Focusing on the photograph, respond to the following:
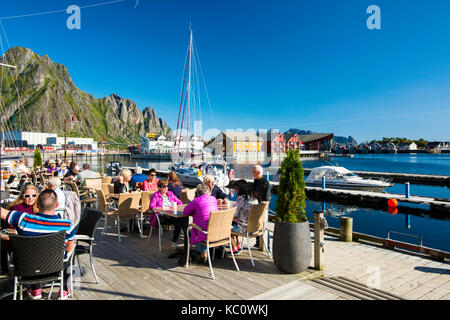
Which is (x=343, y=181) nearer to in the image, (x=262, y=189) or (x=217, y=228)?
(x=262, y=189)

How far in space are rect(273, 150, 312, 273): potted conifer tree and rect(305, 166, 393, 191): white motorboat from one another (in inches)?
864

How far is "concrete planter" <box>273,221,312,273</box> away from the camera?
13.9ft

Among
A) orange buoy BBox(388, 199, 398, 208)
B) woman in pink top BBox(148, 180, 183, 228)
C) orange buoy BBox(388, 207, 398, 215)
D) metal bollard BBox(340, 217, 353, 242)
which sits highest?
woman in pink top BBox(148, 180, 183, 228)

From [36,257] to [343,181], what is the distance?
2500 cm

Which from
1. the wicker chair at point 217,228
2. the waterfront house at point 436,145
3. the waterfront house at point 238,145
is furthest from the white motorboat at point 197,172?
the waterfront house at point 436,145

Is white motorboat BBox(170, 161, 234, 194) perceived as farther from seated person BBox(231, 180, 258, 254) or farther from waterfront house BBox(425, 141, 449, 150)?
waterfront house BBox(425, 141, 449, 150)

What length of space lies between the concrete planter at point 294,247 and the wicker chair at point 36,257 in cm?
300

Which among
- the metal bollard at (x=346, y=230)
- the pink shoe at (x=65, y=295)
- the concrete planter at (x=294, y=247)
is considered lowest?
the metal bollard at (x=346, y=230)

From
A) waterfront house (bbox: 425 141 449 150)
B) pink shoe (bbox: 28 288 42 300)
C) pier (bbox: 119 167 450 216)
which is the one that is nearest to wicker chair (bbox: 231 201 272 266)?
pink shoe (bbox: 28 288 42 300)

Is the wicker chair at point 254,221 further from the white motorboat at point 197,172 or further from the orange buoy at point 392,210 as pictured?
the white motorboat at point 197,172

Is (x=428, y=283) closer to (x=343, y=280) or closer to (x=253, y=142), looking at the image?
(x=343, y=280)

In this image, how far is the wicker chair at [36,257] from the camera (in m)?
2.87
